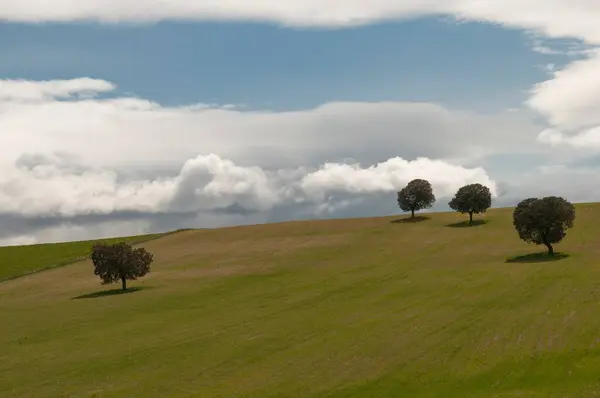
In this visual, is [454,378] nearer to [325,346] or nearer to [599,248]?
[325,346]

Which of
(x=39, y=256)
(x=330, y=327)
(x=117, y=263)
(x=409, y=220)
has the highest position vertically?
(x=39, y=256)

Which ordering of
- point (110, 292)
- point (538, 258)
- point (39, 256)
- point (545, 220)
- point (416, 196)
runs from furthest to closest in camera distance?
point (39, 256)
point (416, 196)
point (110, 292)
point (545, 220)
point (538, 258)

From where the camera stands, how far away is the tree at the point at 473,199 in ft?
386

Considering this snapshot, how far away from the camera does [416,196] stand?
424 ft

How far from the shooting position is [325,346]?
46219mm

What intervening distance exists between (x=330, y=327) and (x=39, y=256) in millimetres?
102888

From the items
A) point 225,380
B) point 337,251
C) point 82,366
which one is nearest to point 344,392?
point 225,380

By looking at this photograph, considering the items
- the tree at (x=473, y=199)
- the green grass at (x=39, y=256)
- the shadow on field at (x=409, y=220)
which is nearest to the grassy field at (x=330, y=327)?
the tree at (x=473, y=199)

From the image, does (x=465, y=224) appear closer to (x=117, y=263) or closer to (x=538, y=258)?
(x=538, y=258)

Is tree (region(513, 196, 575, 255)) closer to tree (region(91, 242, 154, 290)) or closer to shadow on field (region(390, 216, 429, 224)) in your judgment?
shadow on field (region(390, 216, 429, 224))

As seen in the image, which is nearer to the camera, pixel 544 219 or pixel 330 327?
pixel 330 327

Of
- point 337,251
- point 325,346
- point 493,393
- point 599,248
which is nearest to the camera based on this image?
point 493,393

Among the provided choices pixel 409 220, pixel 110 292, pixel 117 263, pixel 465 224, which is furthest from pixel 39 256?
pixel 465 224

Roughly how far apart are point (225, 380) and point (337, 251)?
200 feet
